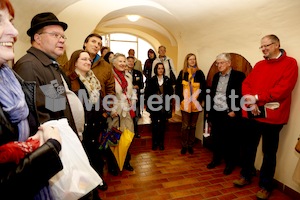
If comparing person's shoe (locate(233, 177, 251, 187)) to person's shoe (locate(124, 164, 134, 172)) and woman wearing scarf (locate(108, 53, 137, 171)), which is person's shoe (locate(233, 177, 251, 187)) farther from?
woman wearing scarf (locate(108, 53, 137, 171))

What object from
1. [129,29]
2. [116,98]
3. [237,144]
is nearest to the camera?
[116,98]

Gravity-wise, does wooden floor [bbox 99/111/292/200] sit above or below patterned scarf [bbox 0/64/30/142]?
below

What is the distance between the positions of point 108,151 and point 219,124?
1725mm

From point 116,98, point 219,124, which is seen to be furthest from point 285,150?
point 116,98

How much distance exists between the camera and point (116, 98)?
2.64 m

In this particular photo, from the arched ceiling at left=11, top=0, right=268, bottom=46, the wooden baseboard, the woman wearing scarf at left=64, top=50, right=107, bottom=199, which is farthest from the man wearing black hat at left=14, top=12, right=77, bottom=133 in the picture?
the wooden baseboard

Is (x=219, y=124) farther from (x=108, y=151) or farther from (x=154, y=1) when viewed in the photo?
(x=154, y=1)

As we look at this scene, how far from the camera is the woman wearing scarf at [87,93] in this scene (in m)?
1.93

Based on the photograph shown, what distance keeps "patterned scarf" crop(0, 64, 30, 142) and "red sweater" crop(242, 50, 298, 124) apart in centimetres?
229

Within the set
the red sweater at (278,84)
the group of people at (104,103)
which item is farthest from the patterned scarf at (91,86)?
the red sweater at (278,84)

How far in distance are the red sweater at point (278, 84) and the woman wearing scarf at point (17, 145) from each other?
2.20 m

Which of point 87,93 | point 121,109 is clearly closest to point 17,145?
point 87,93

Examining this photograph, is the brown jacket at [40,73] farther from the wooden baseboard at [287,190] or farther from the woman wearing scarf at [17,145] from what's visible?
the wooden baseboard at [287,190]

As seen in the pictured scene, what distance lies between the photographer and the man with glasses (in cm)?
212
